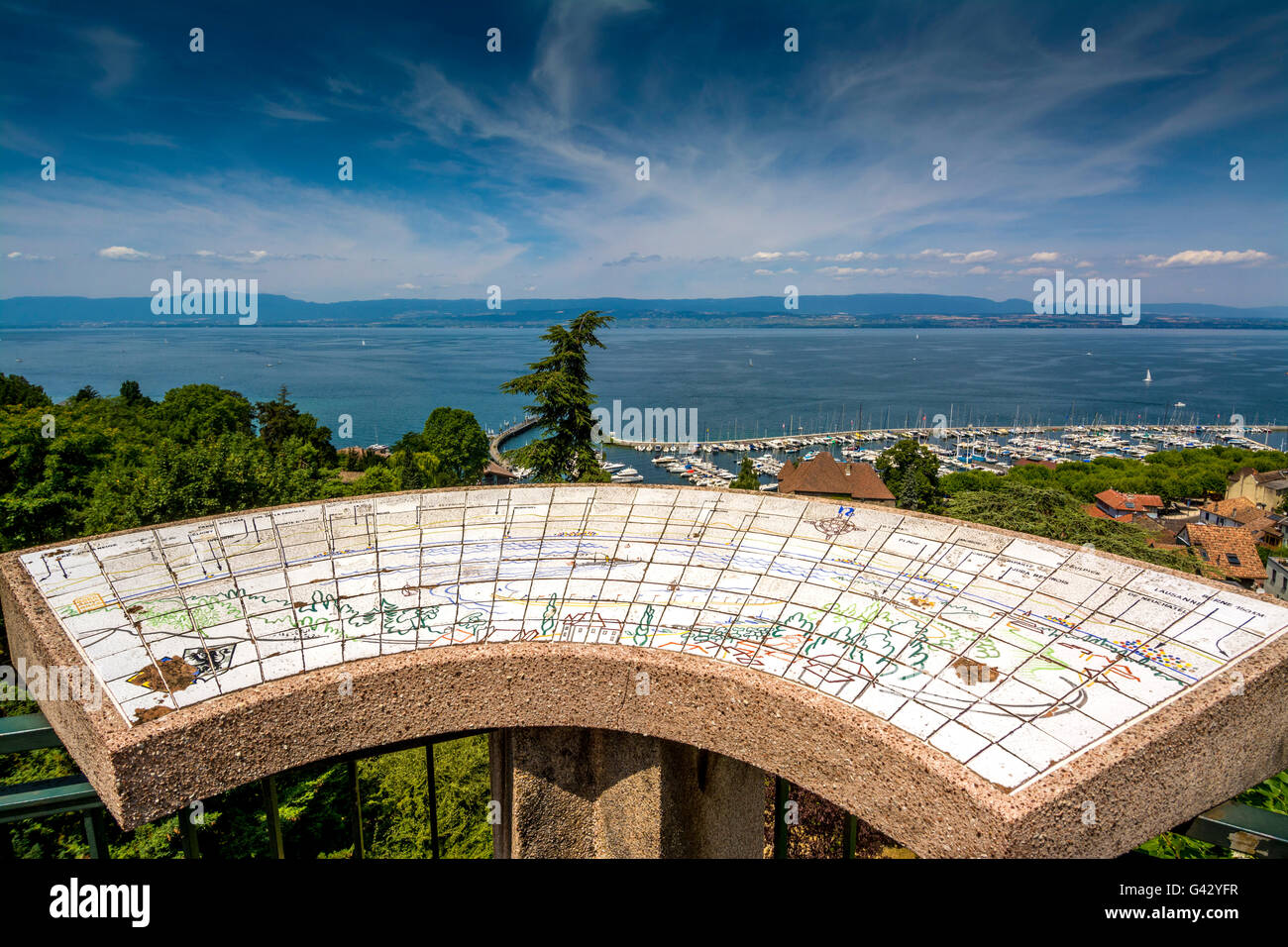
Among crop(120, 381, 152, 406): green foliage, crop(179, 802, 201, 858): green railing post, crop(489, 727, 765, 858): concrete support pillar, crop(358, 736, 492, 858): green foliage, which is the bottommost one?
crop(358, 736, 492, 858): green foliage

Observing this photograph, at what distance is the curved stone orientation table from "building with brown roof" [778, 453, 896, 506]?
37.4 meters

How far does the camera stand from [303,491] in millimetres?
24594

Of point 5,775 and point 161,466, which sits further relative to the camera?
point 161,466

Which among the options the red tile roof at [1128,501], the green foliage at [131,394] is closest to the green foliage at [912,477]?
the red tile roof at [1128,501]

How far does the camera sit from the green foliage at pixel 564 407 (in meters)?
22.9

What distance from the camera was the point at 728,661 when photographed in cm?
453

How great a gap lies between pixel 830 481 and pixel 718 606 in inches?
1580

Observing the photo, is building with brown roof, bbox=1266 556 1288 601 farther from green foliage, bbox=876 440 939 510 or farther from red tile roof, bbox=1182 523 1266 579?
green foliage, bbox=876 440 939 510

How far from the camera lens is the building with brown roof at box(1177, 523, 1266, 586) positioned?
1403 inches

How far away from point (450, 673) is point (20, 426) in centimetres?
2750

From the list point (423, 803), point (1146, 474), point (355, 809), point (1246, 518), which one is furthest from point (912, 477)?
point (355, 809)

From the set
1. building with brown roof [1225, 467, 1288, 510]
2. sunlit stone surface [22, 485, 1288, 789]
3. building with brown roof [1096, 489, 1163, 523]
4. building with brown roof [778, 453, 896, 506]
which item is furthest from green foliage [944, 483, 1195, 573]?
building with brown roof [1225, 467, 1288, 510]

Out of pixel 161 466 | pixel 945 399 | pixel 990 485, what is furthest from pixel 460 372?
pixel 161 466
